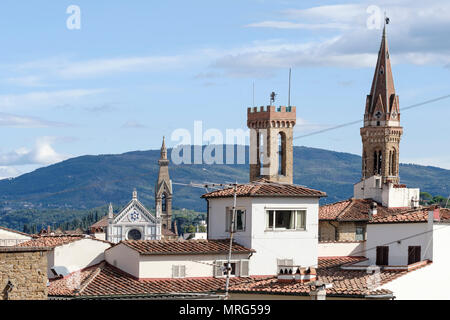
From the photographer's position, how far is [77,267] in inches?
2135

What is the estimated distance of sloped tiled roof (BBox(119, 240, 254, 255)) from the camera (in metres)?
50.4

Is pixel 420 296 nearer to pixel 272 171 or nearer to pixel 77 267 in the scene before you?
pixel 77 267

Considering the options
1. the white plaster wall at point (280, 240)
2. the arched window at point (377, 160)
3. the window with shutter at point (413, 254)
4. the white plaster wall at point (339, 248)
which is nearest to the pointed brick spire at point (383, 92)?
the arched window at point (377, 160)

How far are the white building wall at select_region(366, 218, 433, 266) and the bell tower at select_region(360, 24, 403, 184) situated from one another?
103 meters

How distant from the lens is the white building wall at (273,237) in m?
53.1

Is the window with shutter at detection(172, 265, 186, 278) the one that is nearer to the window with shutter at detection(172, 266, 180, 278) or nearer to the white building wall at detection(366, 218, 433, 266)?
the window with shutter at detection(172, 266, 180, 278)

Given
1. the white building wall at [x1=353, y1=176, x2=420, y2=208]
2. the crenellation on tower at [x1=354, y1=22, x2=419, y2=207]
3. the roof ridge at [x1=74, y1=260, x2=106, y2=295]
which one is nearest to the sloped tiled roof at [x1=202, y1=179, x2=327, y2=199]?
the roof ridge at [x1=74, y1=260, x2=106, y2=295]

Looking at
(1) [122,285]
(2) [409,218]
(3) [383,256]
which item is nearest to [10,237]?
(1) [122,285]

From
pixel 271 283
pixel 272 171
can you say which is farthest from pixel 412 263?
pixel 272 171

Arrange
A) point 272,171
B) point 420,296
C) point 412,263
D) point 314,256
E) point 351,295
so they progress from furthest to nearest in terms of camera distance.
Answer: point 272,171, point 314,256, point 412,263, point 420,296, point 351,295

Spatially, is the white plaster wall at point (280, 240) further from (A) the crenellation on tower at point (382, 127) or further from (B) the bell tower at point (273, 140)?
(A) the crenellation on tower at point (382, 127)

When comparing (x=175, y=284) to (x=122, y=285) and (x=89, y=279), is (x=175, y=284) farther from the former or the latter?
(x=89, y=279)

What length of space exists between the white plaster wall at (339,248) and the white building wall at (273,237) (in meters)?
4.92

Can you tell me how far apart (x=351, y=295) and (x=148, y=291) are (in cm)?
1225
